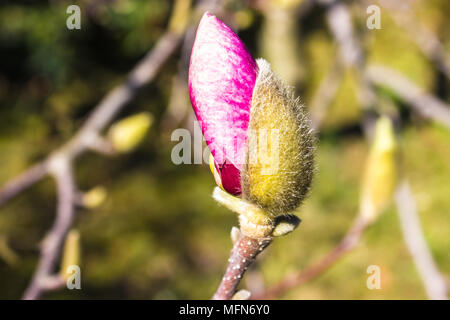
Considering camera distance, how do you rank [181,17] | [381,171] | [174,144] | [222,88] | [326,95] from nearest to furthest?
[222,88]
[381,171]
[181,17]
[326,95]
[174,144]

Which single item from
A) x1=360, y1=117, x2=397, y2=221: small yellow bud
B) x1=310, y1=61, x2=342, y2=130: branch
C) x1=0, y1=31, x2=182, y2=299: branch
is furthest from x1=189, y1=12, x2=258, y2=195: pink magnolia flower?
x1=310, y1=61, x2=342, y2=130: branch

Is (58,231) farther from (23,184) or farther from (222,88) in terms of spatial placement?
(222,88)

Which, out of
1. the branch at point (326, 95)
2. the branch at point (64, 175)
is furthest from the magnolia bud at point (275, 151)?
the branch at point (326, 95)

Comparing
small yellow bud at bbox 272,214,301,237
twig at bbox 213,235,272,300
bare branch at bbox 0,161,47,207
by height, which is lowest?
twig at bbox 213,235,272,300

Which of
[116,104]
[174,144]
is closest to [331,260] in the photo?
[116,104]

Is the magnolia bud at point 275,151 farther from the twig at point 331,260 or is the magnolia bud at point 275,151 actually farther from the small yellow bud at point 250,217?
the twig at point 331,260

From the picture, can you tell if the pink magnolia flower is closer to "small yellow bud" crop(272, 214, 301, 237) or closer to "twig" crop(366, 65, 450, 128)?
"small yellow bud" crop(272, 214, 301, 237)
